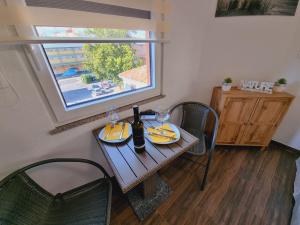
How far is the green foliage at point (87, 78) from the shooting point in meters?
1.04

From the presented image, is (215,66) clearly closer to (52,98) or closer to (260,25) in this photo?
(260,25)

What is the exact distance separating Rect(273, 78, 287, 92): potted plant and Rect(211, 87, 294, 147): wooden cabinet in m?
0.09

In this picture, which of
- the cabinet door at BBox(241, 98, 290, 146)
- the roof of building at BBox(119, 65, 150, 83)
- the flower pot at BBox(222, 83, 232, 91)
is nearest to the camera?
the roof of building at BBox(119, 65, 150, 83)

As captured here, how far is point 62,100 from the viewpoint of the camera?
0.95 metres

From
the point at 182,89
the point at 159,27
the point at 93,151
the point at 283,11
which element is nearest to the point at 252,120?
the point at 182,89

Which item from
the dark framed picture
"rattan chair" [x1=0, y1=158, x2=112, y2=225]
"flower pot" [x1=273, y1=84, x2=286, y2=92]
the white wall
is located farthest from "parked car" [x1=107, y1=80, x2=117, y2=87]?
"flower pot" [x1=273, y1=84, x2=286, y2=92]

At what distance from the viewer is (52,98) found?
88 cm

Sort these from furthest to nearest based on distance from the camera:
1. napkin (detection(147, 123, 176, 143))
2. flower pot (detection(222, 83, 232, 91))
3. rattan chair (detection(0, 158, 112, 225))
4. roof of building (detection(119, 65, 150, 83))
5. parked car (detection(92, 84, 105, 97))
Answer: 1. flower pot (detection(222, 83, 232, 91))
2. roof of building (detection(119, 65, 150, 83))
3. parked car (detection(92, 84, 105, 97))
4. napkin (detection(147, 123, 176, 143))
5. rattan chair (detection(0, 158, 112, 225))

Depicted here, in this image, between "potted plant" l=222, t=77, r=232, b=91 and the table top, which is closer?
the table top

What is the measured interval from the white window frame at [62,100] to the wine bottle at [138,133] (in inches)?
18.5

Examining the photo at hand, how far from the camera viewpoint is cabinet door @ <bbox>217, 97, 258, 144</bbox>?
5.01 ft

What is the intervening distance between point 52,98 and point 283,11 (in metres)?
2.29

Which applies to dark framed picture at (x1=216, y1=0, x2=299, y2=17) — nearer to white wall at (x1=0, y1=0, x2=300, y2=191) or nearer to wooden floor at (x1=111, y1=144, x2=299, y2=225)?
white wall at (x1=0, y1=0, x2=300, y2=191)

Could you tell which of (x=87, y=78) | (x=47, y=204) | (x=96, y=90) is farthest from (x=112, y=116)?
(x=47, y=204)
